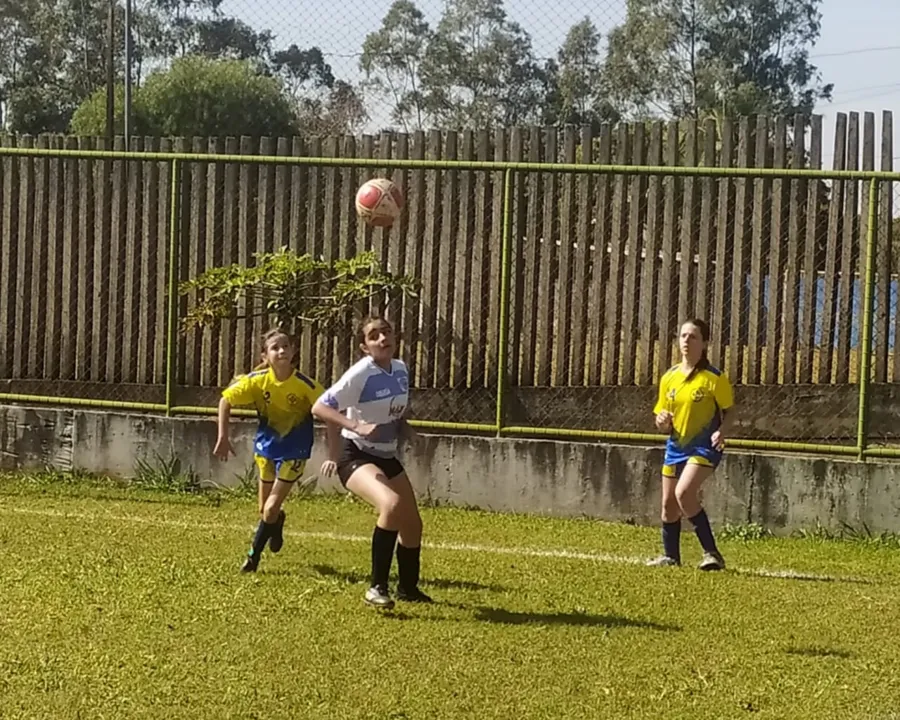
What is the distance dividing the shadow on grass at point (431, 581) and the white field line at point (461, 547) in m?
1.01

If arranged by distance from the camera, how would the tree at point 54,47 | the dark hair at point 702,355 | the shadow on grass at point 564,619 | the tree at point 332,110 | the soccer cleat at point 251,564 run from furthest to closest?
the tree at point 54,47, the tree at point 332,110, the dark hair at point 702,355, the soccer cleat at point 251,564, the shadow on grass at point 564,619

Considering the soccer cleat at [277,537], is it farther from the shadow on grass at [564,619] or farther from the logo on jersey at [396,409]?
the shadow on grass at [564,619]

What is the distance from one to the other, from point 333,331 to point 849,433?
3853mm

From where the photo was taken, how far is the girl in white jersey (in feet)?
25.1

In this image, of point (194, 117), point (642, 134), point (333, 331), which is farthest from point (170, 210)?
point (194, 117)

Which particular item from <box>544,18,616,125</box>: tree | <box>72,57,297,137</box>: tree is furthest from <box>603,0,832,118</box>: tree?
<box>72,57,297,137</box>: tree

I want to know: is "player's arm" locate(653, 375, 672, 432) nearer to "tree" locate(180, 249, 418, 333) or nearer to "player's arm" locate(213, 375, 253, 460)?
"player's arm" locate(213, 375, 253, 460)

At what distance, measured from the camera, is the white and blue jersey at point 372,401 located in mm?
7773

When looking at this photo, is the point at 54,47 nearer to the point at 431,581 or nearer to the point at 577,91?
the point at 577,91

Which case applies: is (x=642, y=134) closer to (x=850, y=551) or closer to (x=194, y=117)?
(x=850, y=551)

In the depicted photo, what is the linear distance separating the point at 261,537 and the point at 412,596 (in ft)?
3.77

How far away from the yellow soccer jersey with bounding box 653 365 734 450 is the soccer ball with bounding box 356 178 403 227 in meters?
2.52

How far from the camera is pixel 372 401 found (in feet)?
25.6

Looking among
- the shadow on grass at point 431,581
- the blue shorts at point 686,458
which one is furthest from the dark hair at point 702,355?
the shadow on grass at point 431,581
